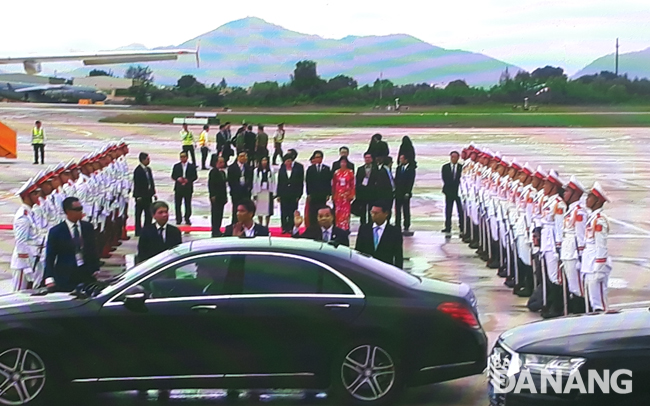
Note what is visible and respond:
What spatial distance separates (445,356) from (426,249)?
8.63 m

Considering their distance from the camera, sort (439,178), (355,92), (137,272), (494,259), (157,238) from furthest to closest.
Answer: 1. (355,92)
2. (439,178)
3. (494,259)
4. (157,238)
5. (137,272)

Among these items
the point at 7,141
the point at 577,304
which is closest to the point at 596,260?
the point at 577,304

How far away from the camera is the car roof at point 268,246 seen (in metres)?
7.55

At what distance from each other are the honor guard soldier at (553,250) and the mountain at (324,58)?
18963mm

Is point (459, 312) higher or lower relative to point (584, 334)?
lower

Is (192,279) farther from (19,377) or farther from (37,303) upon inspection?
(19,377)

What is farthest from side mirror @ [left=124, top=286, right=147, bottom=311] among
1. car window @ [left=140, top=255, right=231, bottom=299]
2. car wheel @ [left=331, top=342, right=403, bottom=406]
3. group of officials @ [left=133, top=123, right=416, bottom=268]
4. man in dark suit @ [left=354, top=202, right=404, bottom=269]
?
group of officials @ [left=133, top=123, right=416, bottom=268]

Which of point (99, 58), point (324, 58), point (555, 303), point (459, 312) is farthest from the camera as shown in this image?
point (324, 58)

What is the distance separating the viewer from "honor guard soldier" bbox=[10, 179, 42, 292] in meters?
10.9

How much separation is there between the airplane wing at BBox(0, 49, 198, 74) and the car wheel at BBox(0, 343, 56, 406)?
79.8 feet

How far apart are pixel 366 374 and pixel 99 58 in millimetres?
25986

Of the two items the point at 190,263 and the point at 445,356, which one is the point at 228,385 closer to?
the point at 190,263

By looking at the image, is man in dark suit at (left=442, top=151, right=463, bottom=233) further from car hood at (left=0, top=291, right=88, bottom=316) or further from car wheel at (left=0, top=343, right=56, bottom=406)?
car wheel at (left=0, top=343, right=56, bottom=406)

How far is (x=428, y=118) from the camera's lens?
210 ft
